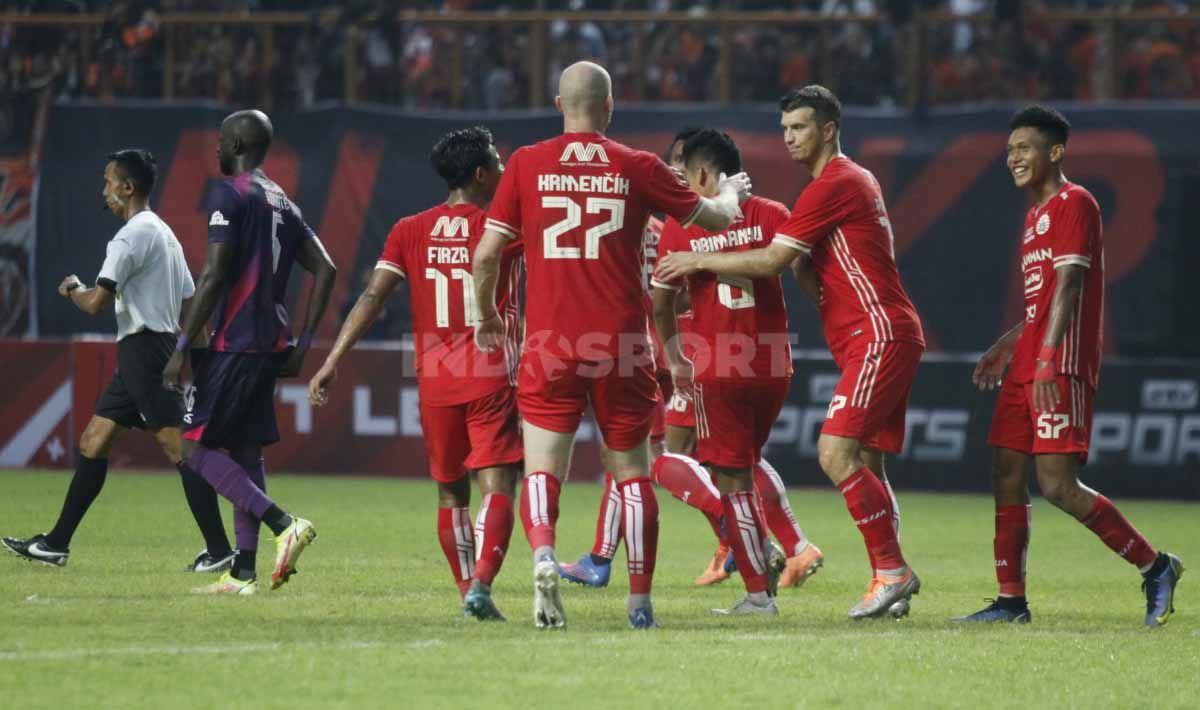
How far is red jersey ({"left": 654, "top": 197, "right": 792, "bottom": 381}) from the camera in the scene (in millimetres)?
9156

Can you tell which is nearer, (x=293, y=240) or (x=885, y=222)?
(x=885, y=222)

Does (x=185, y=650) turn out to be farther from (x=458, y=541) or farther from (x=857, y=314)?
(x=857, y=314)

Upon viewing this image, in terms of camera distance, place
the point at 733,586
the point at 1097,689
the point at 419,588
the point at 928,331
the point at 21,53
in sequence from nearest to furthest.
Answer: the point at 1097,689 < the point at 419,588 < the point at 733,586 < the point at 928,331 < the point at 21,53

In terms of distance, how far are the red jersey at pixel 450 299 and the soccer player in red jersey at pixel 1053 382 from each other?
7.79 ft

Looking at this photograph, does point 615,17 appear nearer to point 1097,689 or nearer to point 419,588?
point 419,588

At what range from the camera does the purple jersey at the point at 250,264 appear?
942 centimetres

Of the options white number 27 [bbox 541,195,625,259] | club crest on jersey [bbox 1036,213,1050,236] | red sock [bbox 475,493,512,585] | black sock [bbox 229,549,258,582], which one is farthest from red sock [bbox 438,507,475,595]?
club crest on jersey [bbox 1036,213,1050,236]

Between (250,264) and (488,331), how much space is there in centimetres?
200

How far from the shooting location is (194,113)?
2012cm

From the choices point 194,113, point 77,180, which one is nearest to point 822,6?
point 194,113

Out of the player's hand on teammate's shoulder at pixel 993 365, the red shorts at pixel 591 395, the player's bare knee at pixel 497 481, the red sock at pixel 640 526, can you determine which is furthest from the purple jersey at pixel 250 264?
the player's hand on teammate's shoulder at pixel 993 365

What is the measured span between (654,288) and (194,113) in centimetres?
1246

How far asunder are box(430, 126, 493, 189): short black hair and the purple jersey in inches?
51.1

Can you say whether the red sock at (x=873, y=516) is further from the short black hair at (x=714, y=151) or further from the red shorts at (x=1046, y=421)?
the short black hair at (x=714, y=151)
